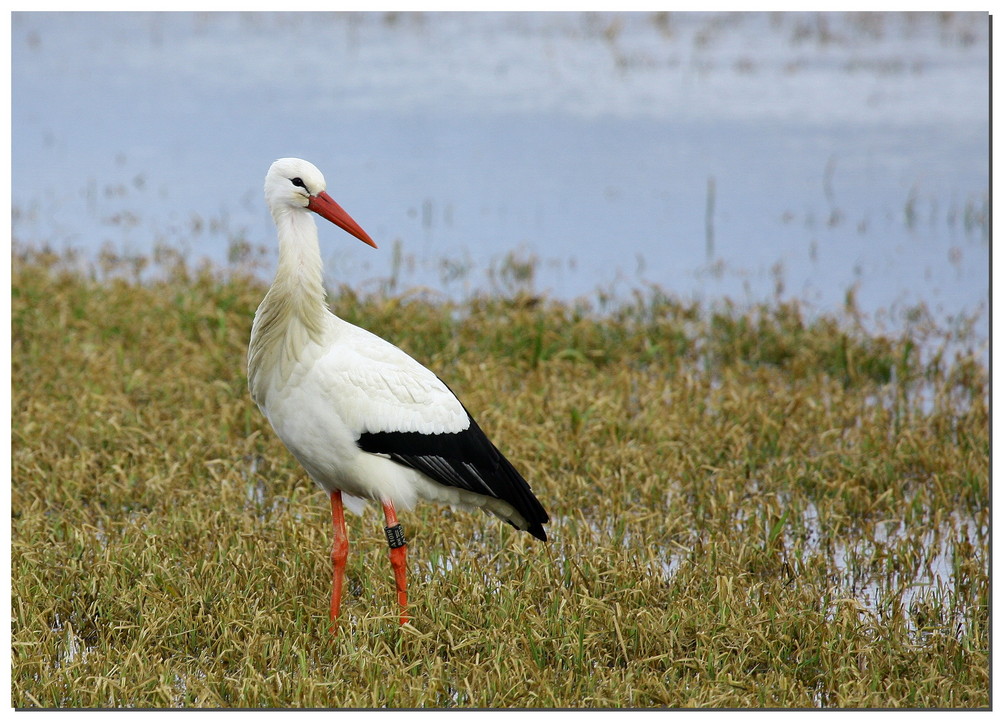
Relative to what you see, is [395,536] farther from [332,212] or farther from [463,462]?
A: [332,212]

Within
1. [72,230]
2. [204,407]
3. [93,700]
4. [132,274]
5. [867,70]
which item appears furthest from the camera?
[867,70]

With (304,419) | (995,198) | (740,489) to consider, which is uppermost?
(995,198)

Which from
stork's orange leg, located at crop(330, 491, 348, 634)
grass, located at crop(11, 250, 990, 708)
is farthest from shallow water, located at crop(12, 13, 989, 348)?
stork's orange leg, located at crop(330, 491, 348, 634)

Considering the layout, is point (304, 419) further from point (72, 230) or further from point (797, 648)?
point (72, 230)

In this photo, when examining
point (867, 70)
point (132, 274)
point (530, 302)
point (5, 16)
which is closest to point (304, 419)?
point (5, 16)

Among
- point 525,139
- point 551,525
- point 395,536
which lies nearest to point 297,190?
point 395,536

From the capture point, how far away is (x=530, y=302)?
7.98m

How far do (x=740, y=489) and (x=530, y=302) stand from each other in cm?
268

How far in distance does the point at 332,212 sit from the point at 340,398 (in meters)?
0.60

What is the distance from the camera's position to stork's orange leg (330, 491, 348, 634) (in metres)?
4.27

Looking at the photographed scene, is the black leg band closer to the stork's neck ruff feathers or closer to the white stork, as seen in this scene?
the white stork

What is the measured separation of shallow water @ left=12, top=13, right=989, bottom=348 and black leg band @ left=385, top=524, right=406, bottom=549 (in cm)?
472

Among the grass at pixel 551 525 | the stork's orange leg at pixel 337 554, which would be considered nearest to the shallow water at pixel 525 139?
the grass at pixel 551 525

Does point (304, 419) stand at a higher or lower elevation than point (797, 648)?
higher
